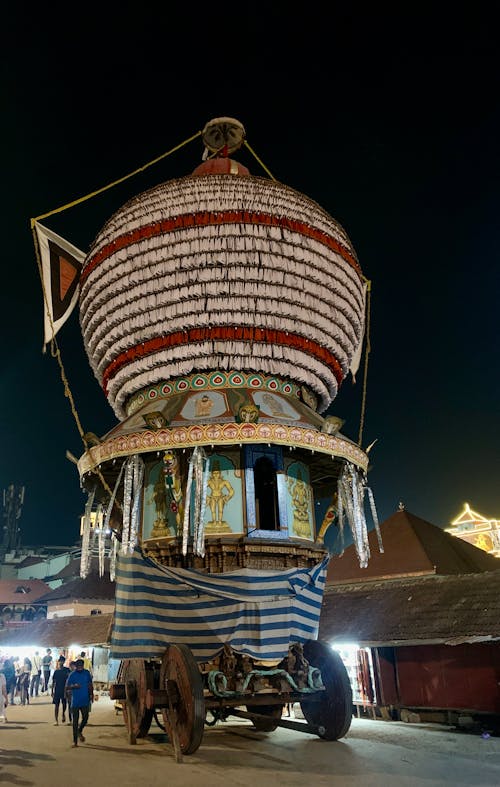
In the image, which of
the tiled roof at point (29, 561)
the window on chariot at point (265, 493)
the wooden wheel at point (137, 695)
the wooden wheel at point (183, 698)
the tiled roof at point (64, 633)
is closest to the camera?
the wooden wheel at point (183, 698)

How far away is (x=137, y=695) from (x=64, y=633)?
25.0 metres

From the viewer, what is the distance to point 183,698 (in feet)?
26.8

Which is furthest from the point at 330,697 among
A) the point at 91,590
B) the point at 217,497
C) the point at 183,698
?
the point at 91,590

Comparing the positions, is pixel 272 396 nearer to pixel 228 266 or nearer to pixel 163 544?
pixel 228 266

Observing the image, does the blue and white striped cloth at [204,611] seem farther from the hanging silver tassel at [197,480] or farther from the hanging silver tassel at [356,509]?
the hanging silver tassel at [356,509]

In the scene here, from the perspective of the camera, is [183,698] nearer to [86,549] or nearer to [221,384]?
[86,549]

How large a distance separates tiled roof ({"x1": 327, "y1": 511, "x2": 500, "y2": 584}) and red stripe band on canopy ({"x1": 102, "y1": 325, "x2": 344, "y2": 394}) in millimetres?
8719

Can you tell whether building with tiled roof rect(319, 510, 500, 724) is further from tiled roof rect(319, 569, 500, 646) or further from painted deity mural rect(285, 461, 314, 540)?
painted deity mural rect(285, 461, 314, 540)

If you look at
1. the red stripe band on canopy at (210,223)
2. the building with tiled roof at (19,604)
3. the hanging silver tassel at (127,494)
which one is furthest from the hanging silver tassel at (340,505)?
the building with tiled roof at (19,604)

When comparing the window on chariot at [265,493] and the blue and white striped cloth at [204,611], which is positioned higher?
the window on chariot at [265,493]

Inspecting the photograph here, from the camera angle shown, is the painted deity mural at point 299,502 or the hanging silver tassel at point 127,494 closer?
the hanging silver tassel at point 127,494

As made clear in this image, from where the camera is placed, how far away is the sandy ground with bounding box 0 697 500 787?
7254mm

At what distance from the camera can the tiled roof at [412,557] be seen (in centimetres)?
1831

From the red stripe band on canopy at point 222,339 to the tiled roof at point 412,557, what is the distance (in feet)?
28.6
